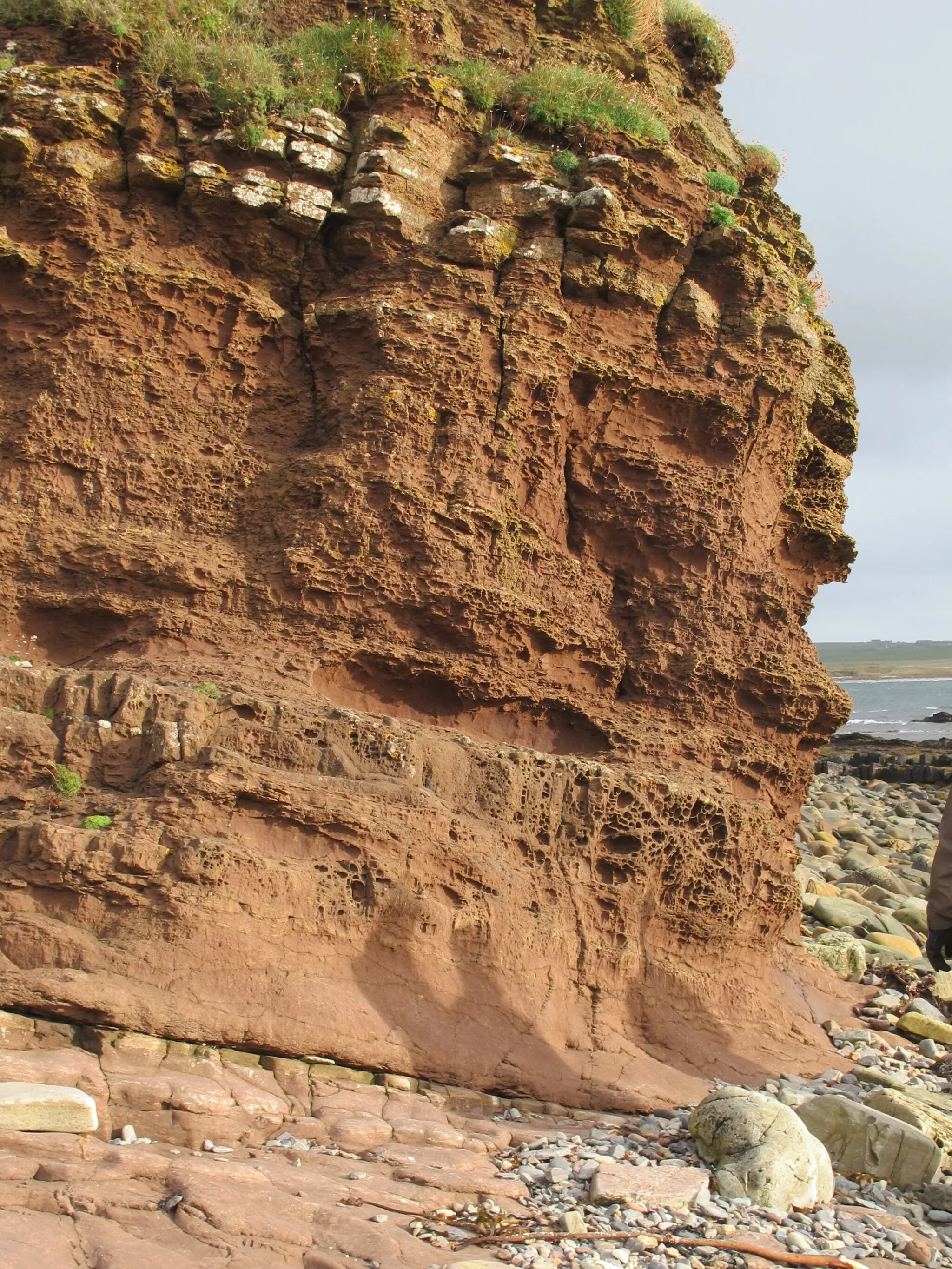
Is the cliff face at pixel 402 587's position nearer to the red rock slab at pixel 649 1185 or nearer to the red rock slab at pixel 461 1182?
the red rock slab at pixel 461 1182

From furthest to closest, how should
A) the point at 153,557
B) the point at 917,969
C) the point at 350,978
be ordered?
the point at 917,969 < the point at 153,557 < the point at 350,978

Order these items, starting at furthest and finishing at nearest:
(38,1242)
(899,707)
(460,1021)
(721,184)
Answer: (899,707)
(721,184)
(460,1021)
(38,1242)

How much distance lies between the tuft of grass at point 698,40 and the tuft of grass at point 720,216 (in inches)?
98.5

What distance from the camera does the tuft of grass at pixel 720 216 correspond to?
951cm

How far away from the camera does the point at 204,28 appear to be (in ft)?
29.1

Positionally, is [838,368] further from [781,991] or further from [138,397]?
Answer: [138,397]

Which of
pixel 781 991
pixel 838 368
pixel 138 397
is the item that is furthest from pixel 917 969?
pixel 138 397

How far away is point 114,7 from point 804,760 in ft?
29.2

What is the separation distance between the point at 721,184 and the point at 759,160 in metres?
1.36

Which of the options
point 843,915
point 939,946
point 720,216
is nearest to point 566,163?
point 720,216

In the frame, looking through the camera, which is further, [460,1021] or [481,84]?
[481,84]

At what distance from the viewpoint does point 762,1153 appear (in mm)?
5590

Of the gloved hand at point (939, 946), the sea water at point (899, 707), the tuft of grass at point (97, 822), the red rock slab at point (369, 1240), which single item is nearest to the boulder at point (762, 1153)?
the gloved hand at point (939, 946)

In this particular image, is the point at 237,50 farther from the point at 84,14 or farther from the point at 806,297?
the point at 806,297
